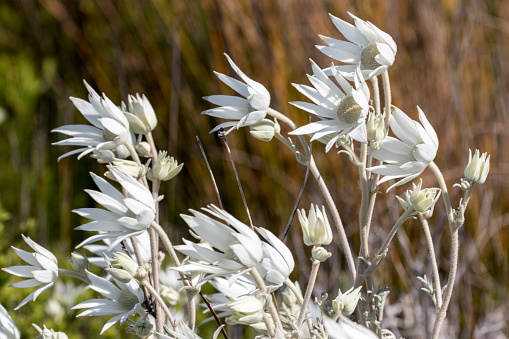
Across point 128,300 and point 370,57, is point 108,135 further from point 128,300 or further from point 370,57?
point 370,57

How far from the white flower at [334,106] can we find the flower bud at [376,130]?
1cm

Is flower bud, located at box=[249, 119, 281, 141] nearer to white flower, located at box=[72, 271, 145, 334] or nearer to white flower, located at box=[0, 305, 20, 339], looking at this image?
white flower, located at box=[72, 271, 145, 334]

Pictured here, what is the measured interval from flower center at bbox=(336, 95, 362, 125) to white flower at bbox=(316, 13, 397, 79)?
0.08ft

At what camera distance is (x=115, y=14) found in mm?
2312

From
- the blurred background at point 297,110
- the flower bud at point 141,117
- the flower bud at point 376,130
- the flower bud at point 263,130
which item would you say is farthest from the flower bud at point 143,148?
the blurred background at point 297,110

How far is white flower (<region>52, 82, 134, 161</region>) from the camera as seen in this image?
0.55 m

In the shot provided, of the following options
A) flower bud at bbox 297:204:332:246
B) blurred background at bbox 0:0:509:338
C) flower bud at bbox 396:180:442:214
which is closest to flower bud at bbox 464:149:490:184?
flower bud at bbox 396:180:442:214

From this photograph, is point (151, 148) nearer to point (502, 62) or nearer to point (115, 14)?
point (502, 62)

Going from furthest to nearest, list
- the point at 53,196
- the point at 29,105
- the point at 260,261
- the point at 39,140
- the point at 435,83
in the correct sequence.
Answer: the point at 29,105, the point at 53,196, the point at 39,140, the point at 435,83, the point at 260,261

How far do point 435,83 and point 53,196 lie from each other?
5.48 feet

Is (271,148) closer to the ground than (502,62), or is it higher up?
closer to the ground

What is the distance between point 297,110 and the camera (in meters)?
1.82

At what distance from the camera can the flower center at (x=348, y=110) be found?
1.73ft

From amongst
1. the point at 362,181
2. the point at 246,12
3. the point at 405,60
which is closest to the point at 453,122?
the point at 405,60
